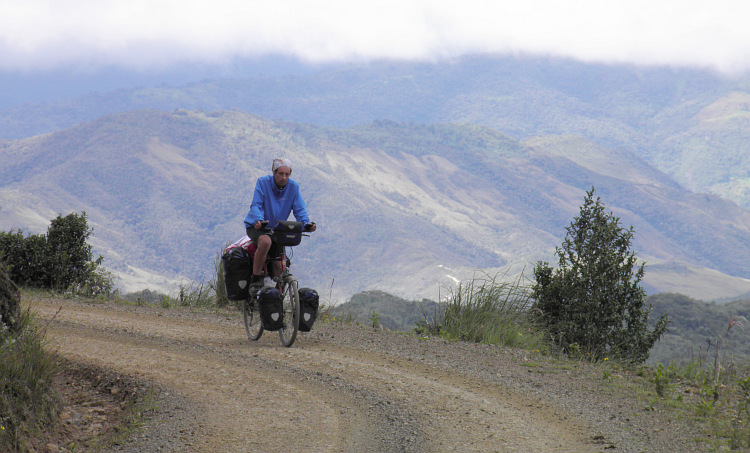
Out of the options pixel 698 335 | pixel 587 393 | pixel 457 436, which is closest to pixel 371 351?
pixel 587 393

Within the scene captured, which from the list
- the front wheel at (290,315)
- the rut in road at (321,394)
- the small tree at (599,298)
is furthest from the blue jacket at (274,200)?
the small tree at (599,298)

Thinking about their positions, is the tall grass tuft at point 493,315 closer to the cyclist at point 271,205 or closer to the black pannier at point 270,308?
the black pannier at point 270,308

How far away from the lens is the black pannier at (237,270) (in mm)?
9086

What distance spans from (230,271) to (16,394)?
3731 millimetres

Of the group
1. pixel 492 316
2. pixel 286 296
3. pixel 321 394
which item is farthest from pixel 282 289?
pixel 492 316

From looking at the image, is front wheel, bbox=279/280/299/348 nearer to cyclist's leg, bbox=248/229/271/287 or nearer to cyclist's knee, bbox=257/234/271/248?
cyclist's leg, bbox=248/229/271/287

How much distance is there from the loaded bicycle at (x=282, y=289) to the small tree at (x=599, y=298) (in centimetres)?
439

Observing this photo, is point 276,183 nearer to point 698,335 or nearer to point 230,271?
point 230,271

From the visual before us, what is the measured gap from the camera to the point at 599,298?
11.7 m

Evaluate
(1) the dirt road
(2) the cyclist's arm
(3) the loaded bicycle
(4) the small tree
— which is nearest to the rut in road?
(1) the dirt road

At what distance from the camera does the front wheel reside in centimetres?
870

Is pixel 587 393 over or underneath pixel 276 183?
underneath

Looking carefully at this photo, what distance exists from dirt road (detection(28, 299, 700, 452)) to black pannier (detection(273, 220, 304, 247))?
131cm

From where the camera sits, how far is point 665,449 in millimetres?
5840
